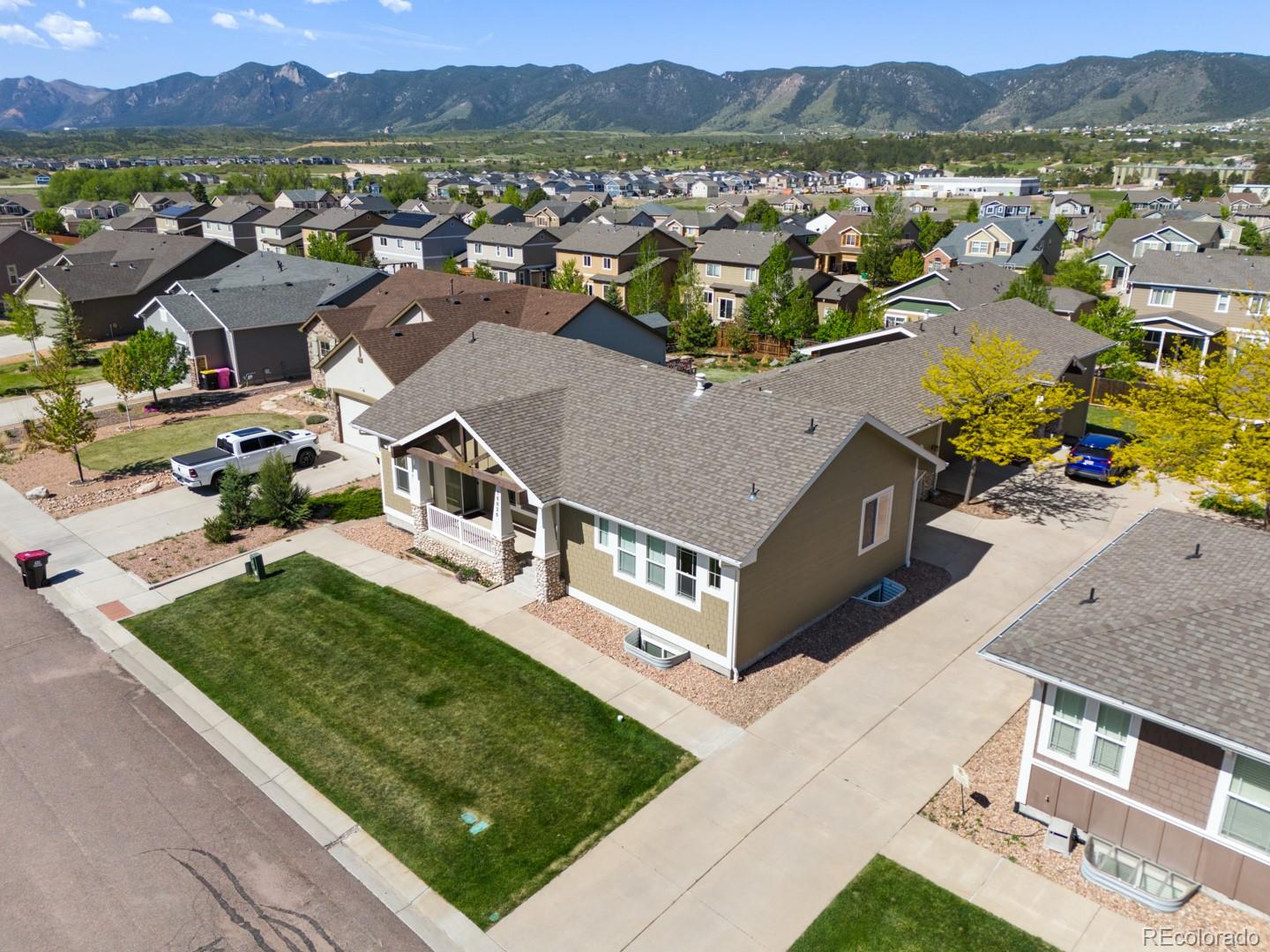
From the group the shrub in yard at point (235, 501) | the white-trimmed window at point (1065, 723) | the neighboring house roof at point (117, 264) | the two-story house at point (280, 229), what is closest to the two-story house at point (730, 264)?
the neighboring house roof at point (117, 264)

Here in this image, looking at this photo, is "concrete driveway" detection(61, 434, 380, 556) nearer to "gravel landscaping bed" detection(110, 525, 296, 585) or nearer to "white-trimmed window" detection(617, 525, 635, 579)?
"gravel landscaping bed" detection(110, 525, 296, 585)

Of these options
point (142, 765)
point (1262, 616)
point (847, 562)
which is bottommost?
point (142, 765)

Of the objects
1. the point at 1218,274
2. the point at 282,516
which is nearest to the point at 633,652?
the point at 282,516

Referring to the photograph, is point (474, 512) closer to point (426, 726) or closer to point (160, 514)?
point (426, 726)

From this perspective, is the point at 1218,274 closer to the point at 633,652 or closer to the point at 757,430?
the point at 757,430

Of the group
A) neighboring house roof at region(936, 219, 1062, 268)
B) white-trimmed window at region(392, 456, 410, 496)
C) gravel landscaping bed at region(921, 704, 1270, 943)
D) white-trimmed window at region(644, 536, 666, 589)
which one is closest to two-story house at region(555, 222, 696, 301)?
neighboring house roof at region(936, 219, 1062, 268)
